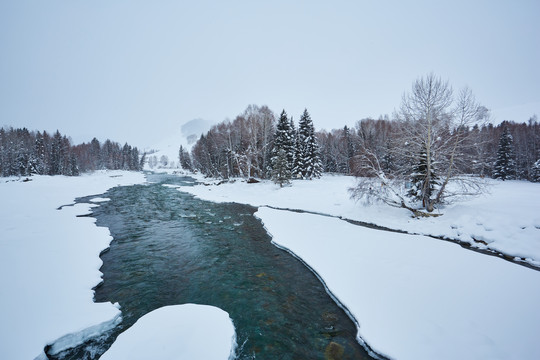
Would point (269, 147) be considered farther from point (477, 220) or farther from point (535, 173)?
point (535, 173)

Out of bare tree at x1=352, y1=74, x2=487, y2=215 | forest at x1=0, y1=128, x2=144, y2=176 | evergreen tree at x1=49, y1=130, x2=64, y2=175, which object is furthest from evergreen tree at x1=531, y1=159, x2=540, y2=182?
evergreen tree at x1=49, y1=130, x2=64, y2=175

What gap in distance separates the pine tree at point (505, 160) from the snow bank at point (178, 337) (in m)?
48.6

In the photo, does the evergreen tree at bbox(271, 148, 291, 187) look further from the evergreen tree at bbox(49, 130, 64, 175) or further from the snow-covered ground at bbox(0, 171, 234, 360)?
the evergreen tree at bbox(49, 130, 64, 175)

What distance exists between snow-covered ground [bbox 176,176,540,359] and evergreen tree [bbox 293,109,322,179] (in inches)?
863

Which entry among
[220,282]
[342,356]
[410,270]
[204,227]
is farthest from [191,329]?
[204,227]

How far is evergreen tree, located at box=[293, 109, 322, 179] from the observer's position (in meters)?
35.4

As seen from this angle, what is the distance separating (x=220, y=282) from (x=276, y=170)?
68.3 ft

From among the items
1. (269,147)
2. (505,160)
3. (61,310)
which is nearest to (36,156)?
(269,147)

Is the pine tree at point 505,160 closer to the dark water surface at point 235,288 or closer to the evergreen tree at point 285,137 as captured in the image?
the evergreen tree at point 285,137

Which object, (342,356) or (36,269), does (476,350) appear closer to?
(342,356)

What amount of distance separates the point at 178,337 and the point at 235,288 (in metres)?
2.75

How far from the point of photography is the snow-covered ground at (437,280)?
448 cm

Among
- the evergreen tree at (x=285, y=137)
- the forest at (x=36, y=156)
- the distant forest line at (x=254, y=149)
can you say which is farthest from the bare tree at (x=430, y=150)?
the forest at (x=36, y=156)

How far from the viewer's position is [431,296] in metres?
5.83
